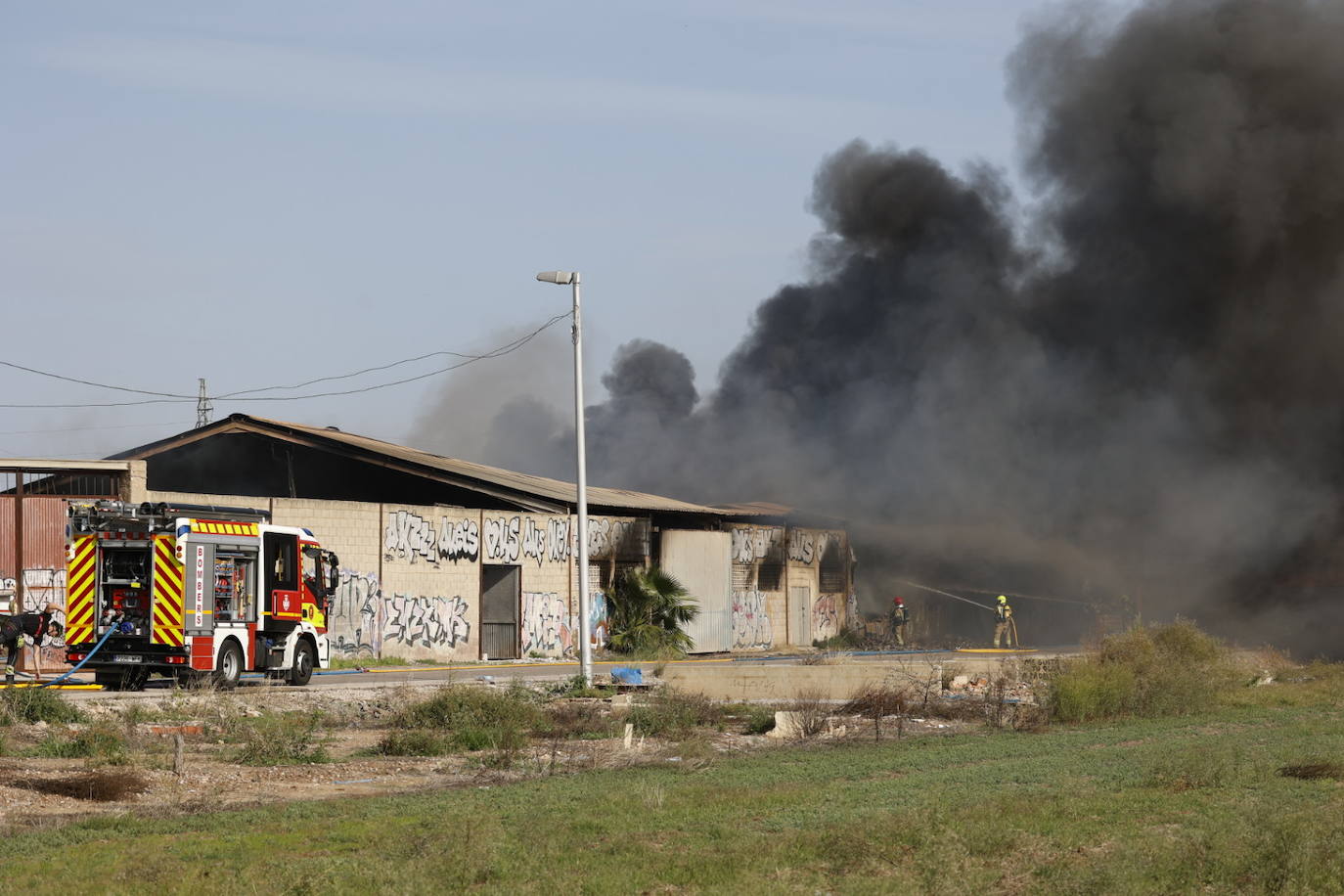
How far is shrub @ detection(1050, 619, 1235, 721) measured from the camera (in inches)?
773

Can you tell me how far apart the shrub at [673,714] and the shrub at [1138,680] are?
482cm

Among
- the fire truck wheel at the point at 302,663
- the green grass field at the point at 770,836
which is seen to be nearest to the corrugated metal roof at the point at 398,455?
the fire truck wheel at the point at 302,663

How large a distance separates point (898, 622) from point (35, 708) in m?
32.5

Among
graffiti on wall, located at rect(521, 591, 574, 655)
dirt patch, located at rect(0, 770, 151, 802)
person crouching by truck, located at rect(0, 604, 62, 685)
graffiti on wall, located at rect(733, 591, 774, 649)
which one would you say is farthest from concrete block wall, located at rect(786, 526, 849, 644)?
dirt patch, located at rect(0, 770, 151, 802)

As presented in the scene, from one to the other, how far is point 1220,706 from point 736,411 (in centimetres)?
3573

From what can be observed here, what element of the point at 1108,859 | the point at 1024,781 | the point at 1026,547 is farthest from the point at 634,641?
the point at 1108,859

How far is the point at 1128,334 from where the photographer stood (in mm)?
44625

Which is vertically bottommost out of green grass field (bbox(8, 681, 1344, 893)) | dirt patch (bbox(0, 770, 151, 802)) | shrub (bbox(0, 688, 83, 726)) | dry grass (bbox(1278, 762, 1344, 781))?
dry grass (bbox(1278, 762, 1344, 781))

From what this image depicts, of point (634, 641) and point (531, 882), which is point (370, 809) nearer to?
point (531, 882)

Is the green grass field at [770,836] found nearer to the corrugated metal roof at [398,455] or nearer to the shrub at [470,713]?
the shrub at [470,713]

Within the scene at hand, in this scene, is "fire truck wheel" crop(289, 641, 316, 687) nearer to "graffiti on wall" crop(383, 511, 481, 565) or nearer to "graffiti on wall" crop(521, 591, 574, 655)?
"graffiti on wall" crop(383, 511, 481, 565)

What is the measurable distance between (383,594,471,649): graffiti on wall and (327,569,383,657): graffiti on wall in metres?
0.46

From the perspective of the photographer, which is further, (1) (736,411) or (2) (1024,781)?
(1) (736,411)

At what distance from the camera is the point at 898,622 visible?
150 ft
